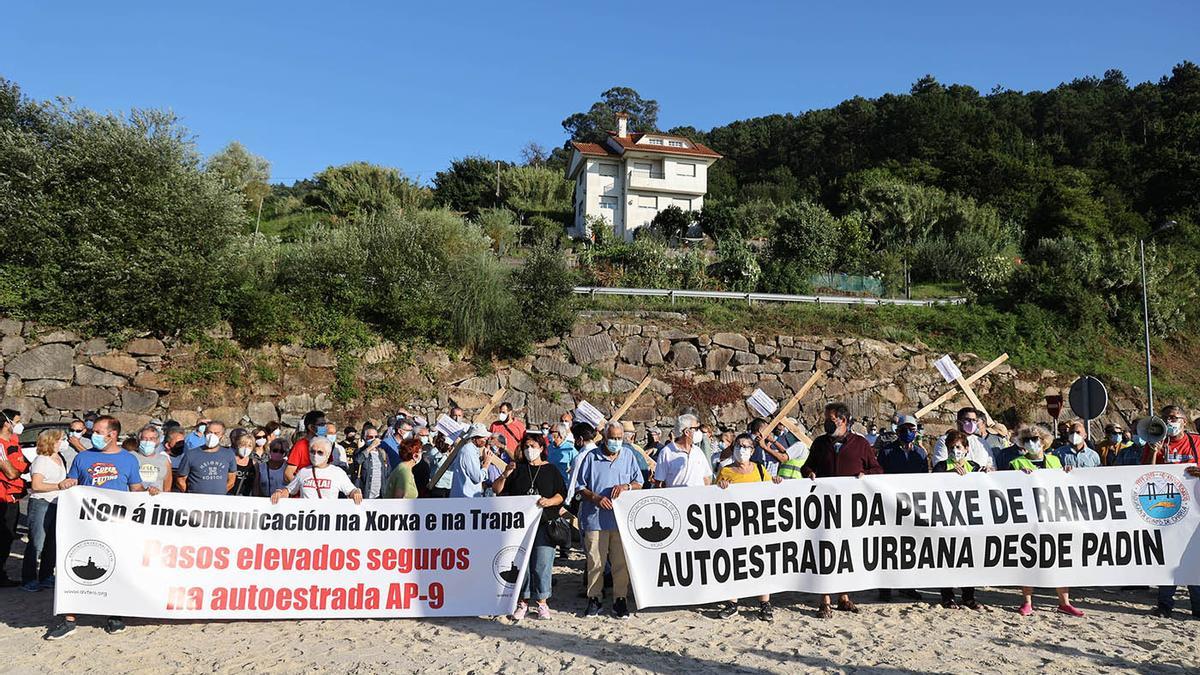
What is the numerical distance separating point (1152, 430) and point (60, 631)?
33.2 ft

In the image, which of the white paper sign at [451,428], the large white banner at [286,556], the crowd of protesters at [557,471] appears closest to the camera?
the large white banner at [286,556]

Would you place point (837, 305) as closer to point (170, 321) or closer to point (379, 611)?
point (170, 321)

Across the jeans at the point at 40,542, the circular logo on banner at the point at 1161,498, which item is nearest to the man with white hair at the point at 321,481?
the jeans at the point at 40,542

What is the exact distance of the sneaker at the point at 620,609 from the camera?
736cm

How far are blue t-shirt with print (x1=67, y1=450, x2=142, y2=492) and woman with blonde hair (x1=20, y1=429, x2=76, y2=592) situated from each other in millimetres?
170

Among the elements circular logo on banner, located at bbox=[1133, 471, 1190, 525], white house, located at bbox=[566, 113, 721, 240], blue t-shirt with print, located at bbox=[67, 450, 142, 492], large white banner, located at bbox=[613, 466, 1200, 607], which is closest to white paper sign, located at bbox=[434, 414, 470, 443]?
large white banner, located at bbox=[613, 466, 1200, 607]

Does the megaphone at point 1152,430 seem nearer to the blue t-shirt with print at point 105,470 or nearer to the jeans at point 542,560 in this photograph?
the jeans at point 542,560

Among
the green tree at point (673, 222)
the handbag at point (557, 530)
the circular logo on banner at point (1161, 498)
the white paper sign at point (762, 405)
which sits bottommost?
the handbag at point (557, 530)

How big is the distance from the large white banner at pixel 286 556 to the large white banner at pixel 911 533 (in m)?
1.30

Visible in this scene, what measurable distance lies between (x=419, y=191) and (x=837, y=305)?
3040cm

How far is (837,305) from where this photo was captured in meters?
25.9

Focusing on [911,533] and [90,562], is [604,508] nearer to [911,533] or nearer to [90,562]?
[911,533]

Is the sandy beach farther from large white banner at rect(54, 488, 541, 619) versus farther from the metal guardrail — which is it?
the metal guardrail

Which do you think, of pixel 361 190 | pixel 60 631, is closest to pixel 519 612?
pixel 60 631
